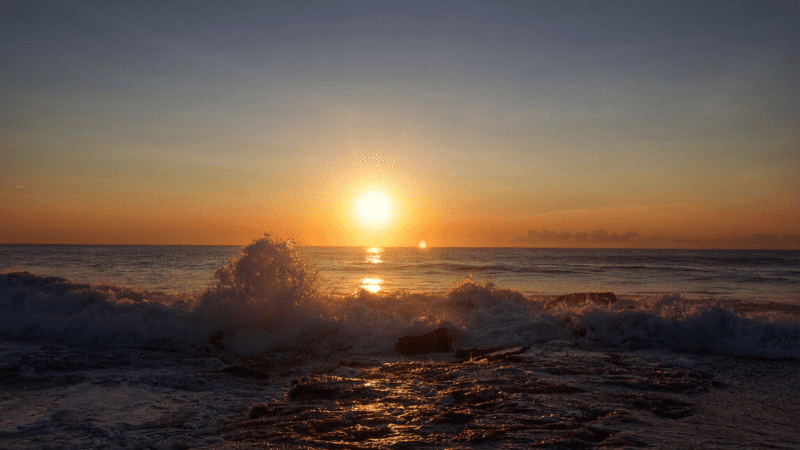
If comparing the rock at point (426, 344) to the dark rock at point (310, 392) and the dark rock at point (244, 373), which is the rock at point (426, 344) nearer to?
the dark rock at point (244, 373)

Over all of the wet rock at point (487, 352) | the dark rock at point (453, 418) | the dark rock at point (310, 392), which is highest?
the dark rock at point (453, 418)

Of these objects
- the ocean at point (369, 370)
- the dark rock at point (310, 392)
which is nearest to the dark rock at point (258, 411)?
the ocean at point (369, 370)

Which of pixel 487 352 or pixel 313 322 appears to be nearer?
pixel 487 352

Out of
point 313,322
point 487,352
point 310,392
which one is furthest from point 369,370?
point 313,322

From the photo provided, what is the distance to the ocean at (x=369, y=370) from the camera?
5.02 m

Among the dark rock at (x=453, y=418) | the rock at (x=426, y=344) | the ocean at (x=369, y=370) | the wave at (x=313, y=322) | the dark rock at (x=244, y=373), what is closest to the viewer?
the ocean at (x=369, y=370)

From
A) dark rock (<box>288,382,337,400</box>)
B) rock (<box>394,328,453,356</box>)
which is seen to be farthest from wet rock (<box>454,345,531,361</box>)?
dark rock (<box>288,382,337,400</box>)

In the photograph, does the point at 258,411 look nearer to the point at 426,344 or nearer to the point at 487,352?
the point at 426,344

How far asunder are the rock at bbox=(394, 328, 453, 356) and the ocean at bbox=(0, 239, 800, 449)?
266 millimetres

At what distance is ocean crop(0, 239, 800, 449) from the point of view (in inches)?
198

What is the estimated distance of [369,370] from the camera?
323 inches

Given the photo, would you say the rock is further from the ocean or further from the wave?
the wave

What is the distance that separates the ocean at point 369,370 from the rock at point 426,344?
0.27 meters

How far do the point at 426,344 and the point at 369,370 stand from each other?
7.19ft
